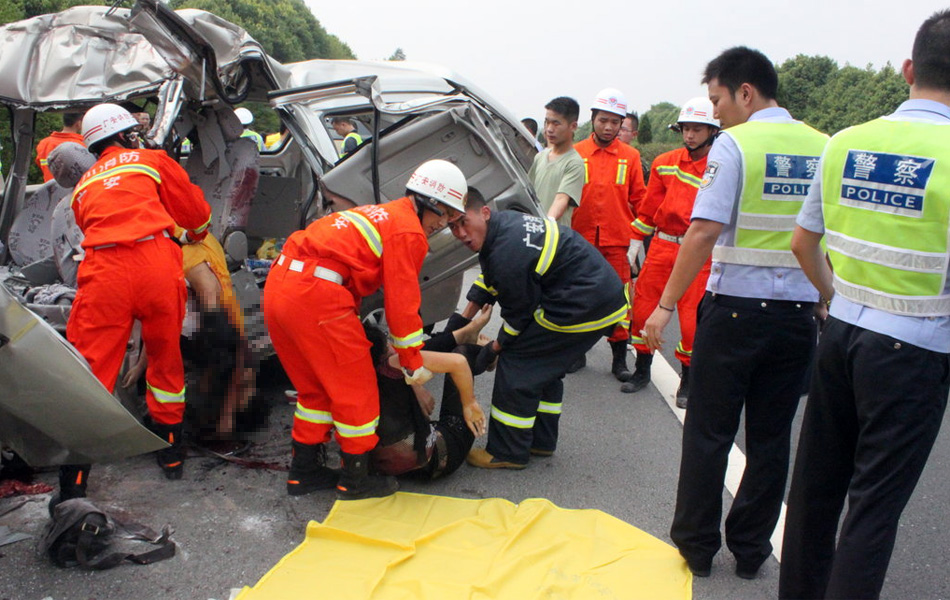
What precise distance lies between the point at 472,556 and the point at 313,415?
1040 mm

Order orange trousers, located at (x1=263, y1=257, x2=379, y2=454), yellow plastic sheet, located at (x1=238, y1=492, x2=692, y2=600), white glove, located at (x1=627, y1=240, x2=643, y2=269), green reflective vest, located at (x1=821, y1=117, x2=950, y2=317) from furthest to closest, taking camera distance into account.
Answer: white glove, located at (x1=627, y1=240, x2=643, y2=269), orange trousers, located at (x1=263, y1=257, x2=379, y2=454), yellow plastic sheet, located at (x1=238, y1=492, x2=692, y2=600), green reflective vest, located at (x1=821, y1=117, x2=950, y2=317)

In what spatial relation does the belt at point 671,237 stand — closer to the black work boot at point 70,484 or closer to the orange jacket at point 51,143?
the black work boot at point 70,484

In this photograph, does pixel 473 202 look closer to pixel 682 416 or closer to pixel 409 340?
pixel 409 340

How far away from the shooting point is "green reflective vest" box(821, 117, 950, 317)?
6.85 ft

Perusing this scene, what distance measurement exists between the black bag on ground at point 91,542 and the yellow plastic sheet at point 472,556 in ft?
1.67

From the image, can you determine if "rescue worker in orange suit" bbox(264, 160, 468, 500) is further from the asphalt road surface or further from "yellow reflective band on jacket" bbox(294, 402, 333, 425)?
the asphalt road surface

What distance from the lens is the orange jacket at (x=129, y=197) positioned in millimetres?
3492

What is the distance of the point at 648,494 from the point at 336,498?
153 centimetres

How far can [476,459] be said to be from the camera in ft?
13.2

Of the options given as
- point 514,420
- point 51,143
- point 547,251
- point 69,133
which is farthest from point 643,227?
point 51,143

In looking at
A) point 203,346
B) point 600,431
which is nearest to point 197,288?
point 203,346

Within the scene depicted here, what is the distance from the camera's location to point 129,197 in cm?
359

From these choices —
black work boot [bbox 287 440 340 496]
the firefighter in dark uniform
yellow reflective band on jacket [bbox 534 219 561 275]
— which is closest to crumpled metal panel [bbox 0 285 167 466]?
black work boot [bbox 287 440 340 496]

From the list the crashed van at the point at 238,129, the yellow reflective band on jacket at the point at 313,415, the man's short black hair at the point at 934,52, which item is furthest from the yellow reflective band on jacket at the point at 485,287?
the man's short black hair at the point at 934,52
